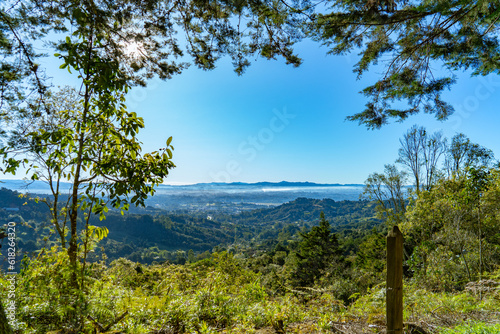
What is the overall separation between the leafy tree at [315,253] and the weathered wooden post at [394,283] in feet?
66.2

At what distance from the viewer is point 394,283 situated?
1.58 metres

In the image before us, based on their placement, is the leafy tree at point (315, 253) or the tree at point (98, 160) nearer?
the tree at point (98, 160)

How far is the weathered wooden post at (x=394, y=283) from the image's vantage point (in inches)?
61.3

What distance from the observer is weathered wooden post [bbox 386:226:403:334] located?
1557 mm

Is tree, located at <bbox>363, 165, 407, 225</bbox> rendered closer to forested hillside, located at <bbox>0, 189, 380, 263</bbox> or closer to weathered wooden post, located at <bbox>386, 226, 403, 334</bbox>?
weathered wooden post, located at <bbox>386, 226, 403, 334</bbox>

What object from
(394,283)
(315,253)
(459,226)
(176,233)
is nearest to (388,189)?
(315,253)

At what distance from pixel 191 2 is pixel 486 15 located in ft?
13.0

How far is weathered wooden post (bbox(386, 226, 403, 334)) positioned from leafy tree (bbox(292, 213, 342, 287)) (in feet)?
66.2

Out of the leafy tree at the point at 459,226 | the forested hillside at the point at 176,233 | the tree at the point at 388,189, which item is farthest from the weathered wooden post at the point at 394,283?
the forested hillside at the point at 176,233

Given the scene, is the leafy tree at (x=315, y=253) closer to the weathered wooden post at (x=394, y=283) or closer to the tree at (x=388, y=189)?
the tree at (x=388, y=189)

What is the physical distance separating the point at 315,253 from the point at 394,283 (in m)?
21.4

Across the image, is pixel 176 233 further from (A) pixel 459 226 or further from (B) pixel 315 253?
(A) pixel 459 226

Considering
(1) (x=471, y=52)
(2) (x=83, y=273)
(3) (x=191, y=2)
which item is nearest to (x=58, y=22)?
(3) (x=191, y=2)

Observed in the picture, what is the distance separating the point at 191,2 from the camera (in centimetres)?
304
